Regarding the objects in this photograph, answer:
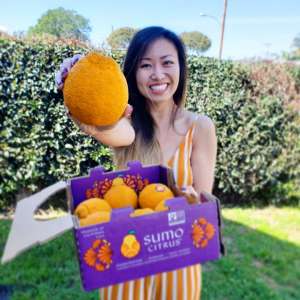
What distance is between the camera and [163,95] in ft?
4.01

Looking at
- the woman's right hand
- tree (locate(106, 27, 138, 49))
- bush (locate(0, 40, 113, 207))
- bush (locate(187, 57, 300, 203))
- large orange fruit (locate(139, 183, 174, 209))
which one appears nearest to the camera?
large orange fruit (locate(139, 183, 174, 209))

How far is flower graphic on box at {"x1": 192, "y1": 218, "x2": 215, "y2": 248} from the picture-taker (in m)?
0.71

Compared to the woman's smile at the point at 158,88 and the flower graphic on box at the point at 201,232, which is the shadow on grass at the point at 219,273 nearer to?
the woman's smile at the point at 158,88

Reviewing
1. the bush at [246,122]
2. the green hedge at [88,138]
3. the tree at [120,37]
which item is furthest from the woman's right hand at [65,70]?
the bush at [246,122]

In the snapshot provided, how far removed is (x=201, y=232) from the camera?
71 centimetres

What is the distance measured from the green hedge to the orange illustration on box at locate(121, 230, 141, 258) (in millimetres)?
2841

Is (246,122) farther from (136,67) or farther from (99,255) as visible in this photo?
(99,255)

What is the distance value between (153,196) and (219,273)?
84.5 inches

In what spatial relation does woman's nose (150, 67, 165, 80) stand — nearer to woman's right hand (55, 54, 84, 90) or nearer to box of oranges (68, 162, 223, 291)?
woman's right hand (55, 54, 84, 90)

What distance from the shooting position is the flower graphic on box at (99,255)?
64cm

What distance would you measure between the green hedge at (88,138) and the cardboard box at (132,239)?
9.21 ft

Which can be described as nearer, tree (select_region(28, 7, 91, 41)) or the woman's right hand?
the woman's right hand

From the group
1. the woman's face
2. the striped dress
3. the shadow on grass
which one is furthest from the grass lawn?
the woman's face

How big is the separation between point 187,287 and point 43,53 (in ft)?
9.28
